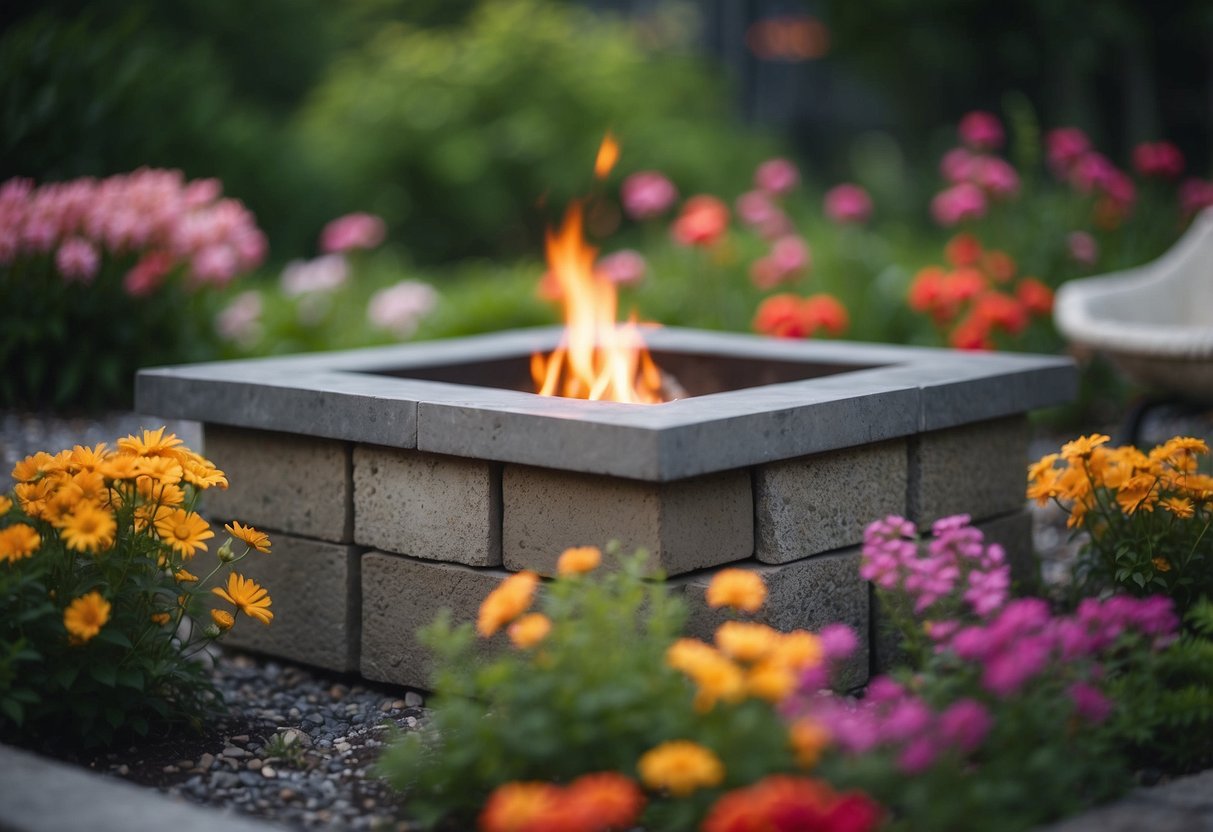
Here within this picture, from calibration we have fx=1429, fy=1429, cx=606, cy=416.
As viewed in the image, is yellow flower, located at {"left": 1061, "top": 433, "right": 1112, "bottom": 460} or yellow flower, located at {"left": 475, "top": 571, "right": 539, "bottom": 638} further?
yellow flower, located at {"left": 1061, "top": 433, "right": 1112, "bottom": 460}

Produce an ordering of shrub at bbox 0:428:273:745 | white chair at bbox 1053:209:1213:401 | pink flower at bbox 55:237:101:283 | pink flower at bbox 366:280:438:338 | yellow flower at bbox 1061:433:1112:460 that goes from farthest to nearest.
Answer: pink flower at bbox 366:280:438:338 < pink flower at bbox 55:237:101:283 < white chair at bbox 1053:209:1213:401 < yellow flower at bbox 1061:433:1112:460 < shrub at bbox 0:428:273:745

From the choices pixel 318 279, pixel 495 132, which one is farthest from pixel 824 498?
pixel 495 132

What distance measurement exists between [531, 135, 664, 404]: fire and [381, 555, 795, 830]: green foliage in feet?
4.41

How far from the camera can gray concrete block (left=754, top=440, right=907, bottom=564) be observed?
305 cm

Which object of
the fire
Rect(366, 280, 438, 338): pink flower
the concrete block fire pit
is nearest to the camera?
the concrete block fire pit

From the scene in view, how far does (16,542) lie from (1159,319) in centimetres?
434

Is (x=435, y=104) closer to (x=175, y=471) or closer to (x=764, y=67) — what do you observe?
(x=764, y=67)

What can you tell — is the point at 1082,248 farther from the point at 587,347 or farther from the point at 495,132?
the point at 495,132

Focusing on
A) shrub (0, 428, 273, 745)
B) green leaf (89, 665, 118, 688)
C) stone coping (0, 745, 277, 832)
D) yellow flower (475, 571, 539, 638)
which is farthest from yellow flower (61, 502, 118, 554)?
yellow flower (475, 571, 539, 638)

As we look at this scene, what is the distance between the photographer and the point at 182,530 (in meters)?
2.72

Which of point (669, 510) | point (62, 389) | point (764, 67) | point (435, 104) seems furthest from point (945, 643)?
point (764, 67)

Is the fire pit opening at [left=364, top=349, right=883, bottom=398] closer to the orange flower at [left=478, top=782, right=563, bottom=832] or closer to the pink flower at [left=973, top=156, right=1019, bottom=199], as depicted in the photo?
the orange flower at [left=478, top=782, right=563, bottom=832]

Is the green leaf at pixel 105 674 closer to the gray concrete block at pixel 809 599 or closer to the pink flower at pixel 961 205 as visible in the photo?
the gray concrete block at pixel 809 599

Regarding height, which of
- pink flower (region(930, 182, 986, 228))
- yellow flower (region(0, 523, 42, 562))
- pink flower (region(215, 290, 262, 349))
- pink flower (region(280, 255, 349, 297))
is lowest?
yellow flower (region(0, 523, 42, 562))
